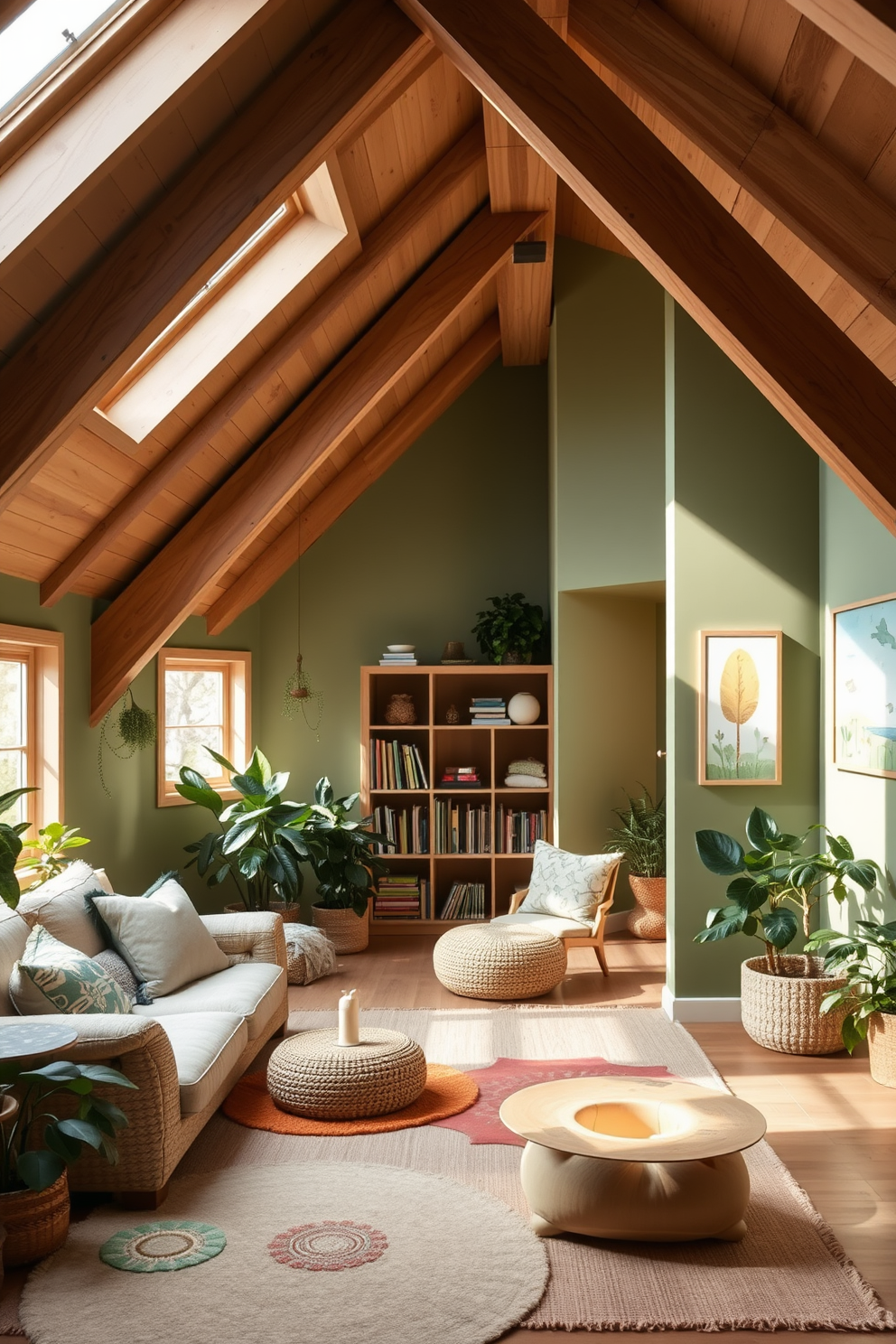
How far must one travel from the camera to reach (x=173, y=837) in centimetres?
667

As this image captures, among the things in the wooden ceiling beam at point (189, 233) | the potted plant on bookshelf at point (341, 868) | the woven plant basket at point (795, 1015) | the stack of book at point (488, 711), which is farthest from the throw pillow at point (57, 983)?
the stack of book at point (488, 711)

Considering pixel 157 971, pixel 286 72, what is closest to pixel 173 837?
pixel 157 971

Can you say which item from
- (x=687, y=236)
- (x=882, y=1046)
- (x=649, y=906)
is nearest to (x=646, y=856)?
(x=649, y=906)

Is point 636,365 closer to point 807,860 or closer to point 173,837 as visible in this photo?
point 807,860

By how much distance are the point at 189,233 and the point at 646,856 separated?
491cm

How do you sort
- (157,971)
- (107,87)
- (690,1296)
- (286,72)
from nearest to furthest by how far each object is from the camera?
(690,1296), (107,87), (286,72), (157,971)

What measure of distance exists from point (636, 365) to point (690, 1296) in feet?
17.0

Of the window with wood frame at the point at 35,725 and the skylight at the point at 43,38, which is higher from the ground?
the skylight at the point at 43,38

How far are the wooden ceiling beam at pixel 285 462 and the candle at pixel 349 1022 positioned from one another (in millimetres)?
2148

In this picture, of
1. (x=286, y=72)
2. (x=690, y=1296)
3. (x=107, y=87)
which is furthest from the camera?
(x=286, y=72)

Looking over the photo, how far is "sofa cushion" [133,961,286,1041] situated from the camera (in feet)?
13.6

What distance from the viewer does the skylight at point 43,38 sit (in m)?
2.84

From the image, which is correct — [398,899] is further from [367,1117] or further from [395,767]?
[367,1117]

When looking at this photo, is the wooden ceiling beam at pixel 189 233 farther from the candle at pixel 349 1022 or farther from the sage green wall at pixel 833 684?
the sage green wall at pixel 833 684
